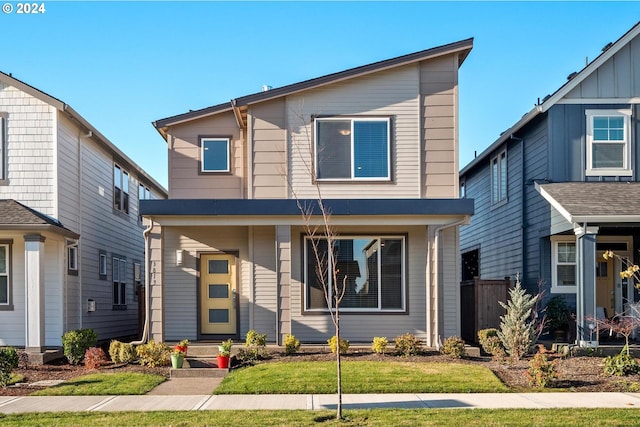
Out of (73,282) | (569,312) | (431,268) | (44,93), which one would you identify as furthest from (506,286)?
(44,93)

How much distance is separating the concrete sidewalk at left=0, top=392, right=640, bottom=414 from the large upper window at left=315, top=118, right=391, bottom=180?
5.88 metres

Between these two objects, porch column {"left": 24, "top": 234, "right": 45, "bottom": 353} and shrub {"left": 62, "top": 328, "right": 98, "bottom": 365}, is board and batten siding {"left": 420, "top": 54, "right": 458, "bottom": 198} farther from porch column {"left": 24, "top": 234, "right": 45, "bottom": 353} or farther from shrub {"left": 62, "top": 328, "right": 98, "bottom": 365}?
porch column {"left": 24, "top": 234, "right": 45, "bottom": 353}

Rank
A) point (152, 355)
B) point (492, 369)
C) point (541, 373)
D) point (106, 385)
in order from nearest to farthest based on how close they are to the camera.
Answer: point (541, 373), point (106, 385), point (492, 369), point (152, 355)

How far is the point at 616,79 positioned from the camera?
610 inches

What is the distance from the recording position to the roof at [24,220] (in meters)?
13.4

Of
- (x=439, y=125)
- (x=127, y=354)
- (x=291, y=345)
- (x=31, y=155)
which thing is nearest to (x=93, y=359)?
(x=127, y=354)

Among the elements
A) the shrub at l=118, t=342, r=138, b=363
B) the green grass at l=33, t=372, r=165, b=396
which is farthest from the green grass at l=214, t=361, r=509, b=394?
the shrub at l=118, t=342, r=138, b=363

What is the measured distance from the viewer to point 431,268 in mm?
13836

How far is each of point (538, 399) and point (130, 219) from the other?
15.1m

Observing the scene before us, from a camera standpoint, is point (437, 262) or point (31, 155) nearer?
point (437, 262)

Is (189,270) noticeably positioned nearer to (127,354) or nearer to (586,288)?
(127,354)

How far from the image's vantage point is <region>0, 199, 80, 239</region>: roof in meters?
13.4

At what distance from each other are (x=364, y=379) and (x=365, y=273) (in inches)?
164

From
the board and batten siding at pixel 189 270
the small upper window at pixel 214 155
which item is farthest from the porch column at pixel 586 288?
the small upper window at pixel 214 155
